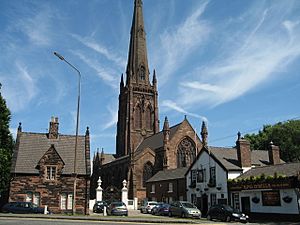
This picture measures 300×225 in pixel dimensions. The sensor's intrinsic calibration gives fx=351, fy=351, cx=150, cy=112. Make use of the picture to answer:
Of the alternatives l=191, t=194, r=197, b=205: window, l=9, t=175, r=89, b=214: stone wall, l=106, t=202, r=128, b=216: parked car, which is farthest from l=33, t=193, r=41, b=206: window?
l=191, t=194, r=197, b=205: window

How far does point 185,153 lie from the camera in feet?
233

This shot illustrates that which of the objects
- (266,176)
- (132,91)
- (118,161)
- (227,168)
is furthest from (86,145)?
(132,91)

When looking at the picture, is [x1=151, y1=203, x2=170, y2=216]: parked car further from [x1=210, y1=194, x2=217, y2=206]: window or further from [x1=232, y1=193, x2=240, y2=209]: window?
[x1=232, y1=193, x2=240, y2=209]: window

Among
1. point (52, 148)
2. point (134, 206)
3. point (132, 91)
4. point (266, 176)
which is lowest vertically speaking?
point (134, 206)

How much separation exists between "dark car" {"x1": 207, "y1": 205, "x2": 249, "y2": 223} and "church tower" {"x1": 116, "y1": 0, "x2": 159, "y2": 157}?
2138 inches

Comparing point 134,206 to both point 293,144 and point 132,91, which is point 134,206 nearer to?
point 293,144

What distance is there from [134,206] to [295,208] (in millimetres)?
29024

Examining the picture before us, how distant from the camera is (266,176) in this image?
3170 cm

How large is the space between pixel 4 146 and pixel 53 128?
22.7 ft

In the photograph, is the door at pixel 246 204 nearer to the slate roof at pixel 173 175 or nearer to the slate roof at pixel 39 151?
the slate roof at pixel 173 175

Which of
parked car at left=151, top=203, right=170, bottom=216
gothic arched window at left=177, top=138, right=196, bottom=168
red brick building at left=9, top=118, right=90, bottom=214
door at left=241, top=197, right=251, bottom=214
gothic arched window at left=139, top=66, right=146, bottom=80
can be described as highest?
gothic arched window at left=139, top=66, right=146, bottom=80

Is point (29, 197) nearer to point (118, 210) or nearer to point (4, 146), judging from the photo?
point (4, 146)

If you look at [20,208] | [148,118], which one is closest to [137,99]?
[148,118]

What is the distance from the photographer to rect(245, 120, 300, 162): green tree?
64.4 meters
